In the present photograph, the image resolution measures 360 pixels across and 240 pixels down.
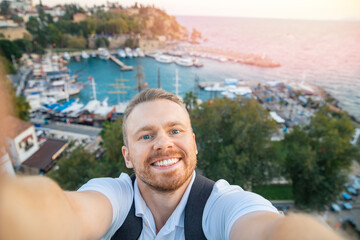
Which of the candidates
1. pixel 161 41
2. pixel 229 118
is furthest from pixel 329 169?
pixel 161 41

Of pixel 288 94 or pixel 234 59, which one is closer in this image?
pixel 288 94

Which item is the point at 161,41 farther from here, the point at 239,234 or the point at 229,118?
the point at 239,234

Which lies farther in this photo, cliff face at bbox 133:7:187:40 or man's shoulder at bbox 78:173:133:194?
cliff face at bbox 133:7:187:40

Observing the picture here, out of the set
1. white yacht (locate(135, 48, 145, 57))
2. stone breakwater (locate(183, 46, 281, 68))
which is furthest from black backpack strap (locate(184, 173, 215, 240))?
white yacht (locate(135, 48, 145, 57))

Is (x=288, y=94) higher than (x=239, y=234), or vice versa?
(x=239, y=234)

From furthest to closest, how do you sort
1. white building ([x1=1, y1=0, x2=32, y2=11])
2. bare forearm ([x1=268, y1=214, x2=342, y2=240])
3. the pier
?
1. the pier
2. white building ([x1=1, y1=0, x2=32, y2=11])
3. bare forearm ([x1=268, y1=214, x2=342, y2=240])

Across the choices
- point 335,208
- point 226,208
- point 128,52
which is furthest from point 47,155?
point 128,52

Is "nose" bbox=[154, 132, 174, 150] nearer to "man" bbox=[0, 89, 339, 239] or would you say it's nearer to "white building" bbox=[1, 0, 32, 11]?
"man" bbox=[0, 89, 339, 239]
